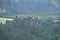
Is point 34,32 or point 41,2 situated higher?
point 41,2

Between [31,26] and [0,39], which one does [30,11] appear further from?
[0,39]

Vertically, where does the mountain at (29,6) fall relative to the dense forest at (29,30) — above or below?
above

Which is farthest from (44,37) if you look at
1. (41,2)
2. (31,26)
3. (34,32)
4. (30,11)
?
(41,2)

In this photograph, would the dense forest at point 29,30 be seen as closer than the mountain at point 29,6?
Yes

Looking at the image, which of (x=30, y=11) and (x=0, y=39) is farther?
(x=30, y=11)

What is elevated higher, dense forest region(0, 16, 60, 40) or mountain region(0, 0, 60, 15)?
mountain region(0, 0, 60, 15)
